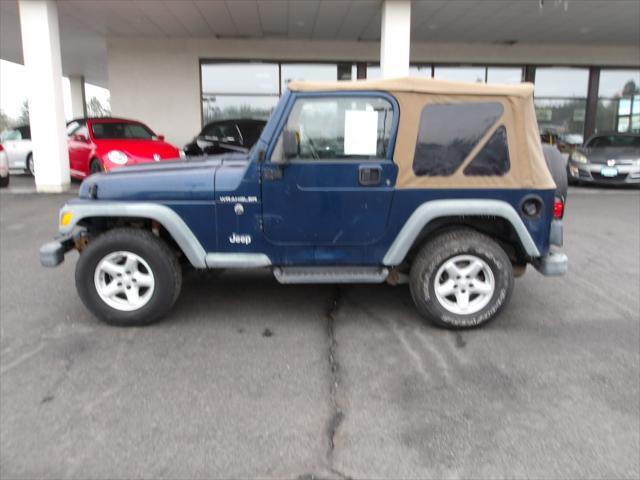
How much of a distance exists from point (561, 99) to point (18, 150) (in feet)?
54.0

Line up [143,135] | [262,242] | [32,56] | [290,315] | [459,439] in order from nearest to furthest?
1. [459,439]
2. [262,242]
3. [290,315]
4. [32,56]
5. [143,135]

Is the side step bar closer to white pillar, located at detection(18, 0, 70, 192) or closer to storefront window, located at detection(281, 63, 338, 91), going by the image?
white pillar, located at detection(18, 0, 70, 192)

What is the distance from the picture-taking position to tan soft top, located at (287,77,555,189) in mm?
3939

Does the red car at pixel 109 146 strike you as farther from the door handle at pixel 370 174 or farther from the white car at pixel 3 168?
the door handle at pixel 370 174

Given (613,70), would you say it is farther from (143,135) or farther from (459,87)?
(459,87)

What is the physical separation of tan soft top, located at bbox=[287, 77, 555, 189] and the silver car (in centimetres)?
1443

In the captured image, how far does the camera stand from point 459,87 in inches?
154

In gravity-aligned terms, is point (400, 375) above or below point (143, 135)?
below

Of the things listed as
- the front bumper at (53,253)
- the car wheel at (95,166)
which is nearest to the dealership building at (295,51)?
the car wheel at (95,166)

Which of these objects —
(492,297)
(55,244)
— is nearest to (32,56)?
(55,244)

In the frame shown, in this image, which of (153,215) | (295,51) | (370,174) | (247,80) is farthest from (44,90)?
(370,174)

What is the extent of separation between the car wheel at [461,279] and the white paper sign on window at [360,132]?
0.89m

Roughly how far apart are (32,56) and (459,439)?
11.7 m

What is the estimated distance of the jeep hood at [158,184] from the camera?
13.2ft
